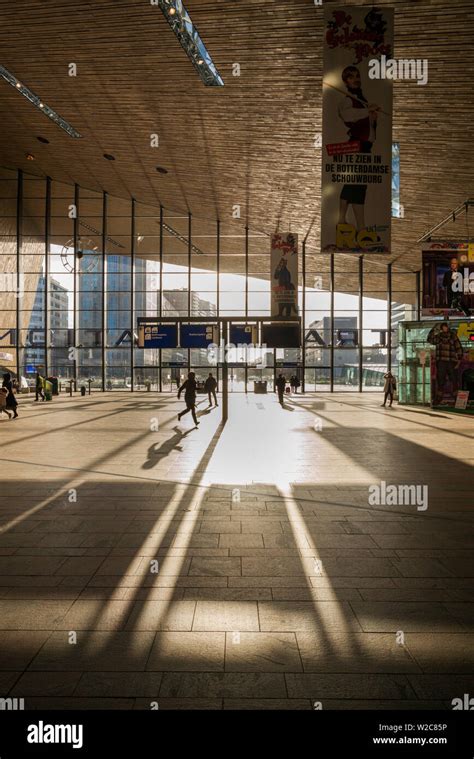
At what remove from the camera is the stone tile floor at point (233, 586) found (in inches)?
105

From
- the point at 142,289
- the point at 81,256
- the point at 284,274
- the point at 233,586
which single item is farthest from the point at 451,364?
the point at 81,256

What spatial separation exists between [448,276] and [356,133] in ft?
39.2

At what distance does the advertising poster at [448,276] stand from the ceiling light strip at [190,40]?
9190mm

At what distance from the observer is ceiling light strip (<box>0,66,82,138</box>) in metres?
16.7

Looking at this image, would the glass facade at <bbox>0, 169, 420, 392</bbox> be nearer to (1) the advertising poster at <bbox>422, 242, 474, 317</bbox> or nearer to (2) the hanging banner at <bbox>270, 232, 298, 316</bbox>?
(2) the hanging banner at <bbox>270, 232, 298, 316</bbox>

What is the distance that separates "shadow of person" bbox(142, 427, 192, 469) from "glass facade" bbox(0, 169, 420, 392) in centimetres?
1842

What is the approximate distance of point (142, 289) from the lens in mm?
30609

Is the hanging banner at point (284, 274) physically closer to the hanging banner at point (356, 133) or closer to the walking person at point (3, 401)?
the walking person at point (3, 401)

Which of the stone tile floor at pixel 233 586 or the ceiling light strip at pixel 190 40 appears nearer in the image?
the stone tile floor at pixel 233 586

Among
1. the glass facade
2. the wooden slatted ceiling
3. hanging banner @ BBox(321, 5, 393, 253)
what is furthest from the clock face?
hanging banner @ BBox(321, 5, 393, 253)

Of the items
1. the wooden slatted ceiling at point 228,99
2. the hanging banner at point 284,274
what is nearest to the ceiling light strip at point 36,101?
the wooden slatted ceiling at point 228,99

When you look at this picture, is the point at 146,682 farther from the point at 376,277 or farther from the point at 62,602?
the point at 376,277

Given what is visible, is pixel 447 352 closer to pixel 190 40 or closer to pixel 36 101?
pixel 190 40
